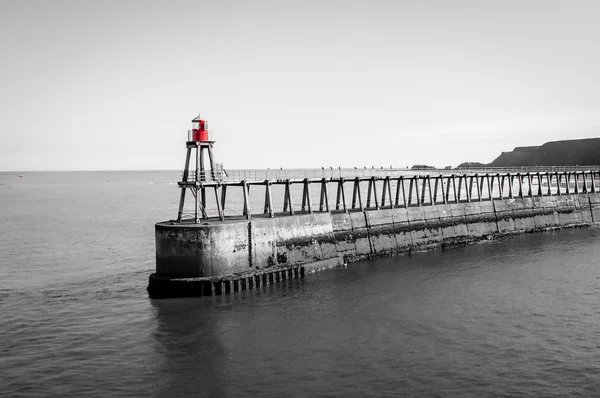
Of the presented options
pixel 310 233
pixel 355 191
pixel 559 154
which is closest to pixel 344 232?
pixel 310 233

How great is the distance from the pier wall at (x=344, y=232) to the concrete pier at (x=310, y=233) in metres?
0.06

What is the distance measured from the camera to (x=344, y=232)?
4166 centimetres

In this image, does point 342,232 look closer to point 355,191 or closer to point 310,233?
point 310,233

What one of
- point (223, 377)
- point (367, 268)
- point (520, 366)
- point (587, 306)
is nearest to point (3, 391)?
point (223, 377)

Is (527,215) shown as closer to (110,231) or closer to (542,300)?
(542,300)

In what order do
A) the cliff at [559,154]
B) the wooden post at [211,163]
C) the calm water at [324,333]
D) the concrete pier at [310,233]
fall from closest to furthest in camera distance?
the calm water at [324,333] → the concrete pier at [310,233] → the wooden post at [211,163] → the cliff at [559,154]

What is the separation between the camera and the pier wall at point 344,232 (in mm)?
31203

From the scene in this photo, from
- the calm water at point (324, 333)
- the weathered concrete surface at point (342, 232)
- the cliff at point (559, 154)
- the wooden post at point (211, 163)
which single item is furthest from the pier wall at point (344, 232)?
the cliff at point (559, 154)

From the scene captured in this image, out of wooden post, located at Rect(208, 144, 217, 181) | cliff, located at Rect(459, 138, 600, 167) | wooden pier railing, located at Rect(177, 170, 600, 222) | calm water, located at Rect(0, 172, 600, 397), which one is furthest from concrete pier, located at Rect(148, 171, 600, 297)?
cliff, located at Rect(459, 138, 600, 167)

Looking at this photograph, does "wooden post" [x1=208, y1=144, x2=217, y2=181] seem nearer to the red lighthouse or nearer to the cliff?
the red lighthouse

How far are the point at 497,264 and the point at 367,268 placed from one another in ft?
35.3

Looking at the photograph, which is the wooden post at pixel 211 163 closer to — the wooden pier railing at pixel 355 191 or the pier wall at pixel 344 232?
the wooden pier railing at pixel 355 191

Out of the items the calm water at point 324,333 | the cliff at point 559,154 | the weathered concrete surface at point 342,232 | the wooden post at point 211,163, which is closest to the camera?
the calm water at point 324,333

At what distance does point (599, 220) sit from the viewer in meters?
64.5
